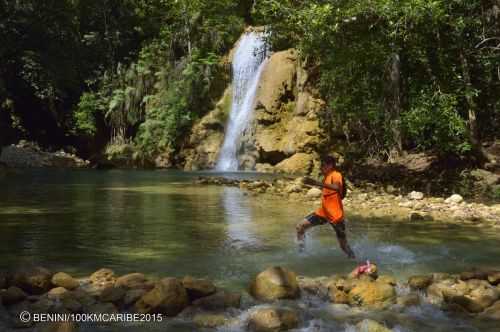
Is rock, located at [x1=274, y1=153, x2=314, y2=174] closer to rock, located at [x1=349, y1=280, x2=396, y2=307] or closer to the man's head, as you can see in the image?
the man's head

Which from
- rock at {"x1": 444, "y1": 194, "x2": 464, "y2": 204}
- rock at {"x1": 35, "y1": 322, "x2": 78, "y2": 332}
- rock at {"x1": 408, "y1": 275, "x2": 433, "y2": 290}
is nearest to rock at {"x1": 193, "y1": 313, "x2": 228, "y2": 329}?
rock at {"x1": 35, "y1": 322, "x2": 78, "y2": 332}

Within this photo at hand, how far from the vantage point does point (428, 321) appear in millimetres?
5777

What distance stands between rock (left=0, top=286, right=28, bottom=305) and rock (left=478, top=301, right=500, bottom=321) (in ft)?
15.5

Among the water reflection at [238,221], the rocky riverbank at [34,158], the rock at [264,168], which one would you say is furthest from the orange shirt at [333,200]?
the rocky riverbank at [34,158]

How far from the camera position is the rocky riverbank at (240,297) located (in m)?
5.58

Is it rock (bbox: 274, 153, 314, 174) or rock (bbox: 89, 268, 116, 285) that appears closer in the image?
rock (bbox: 89, 268, 116, 285)

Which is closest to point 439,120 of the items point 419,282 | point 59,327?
point 419,282

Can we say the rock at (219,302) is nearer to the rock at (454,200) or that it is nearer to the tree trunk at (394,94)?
the rock at (454,200)

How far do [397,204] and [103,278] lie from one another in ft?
30.3

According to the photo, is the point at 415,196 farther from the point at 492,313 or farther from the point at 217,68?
the point at 217,68

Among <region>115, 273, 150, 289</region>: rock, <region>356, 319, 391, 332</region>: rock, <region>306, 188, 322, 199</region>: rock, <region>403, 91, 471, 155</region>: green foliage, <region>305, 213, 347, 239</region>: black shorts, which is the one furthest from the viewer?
<region>306, 188, 322, 199</region>: rock

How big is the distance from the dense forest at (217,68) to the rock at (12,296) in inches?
451

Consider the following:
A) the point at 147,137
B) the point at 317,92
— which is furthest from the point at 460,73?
the point at 147,137

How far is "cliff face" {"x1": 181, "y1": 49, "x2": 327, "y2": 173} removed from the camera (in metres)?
26.6
